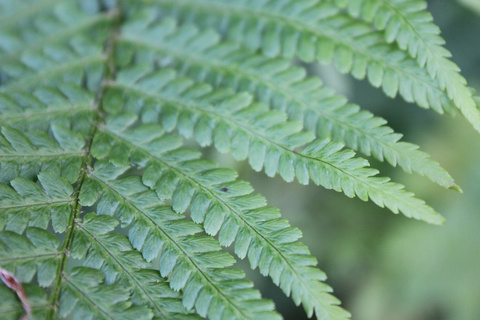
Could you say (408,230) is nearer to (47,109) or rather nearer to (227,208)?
(227,208)

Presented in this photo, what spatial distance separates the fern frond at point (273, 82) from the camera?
1133 millimetres

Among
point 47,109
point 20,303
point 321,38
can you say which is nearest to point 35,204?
point 20,303

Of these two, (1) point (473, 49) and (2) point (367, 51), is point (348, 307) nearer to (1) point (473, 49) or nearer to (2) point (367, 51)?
(2) point (367, 51)

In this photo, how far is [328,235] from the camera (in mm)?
1829

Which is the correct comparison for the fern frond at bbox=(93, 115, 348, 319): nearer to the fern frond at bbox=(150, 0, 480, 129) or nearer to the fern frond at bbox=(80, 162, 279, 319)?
the fern frond at bbox=(80, 162, 279, 319)

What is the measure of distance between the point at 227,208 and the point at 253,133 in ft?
0.87

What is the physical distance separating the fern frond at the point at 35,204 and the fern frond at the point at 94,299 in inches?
5.7

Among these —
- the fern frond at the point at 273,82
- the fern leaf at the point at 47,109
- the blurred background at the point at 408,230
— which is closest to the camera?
the fern frond at the point at 273,82

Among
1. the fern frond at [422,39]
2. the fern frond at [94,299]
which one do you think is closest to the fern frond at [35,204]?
the fern frond at [94,299]

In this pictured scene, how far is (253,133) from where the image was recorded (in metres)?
1.22

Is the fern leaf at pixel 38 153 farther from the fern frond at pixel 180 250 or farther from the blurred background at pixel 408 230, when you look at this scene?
the blurred background at pixel 408 230

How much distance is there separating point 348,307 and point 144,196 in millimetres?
1207

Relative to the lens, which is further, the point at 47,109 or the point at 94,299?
the point at 47,109

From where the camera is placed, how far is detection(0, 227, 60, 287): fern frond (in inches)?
37.1
